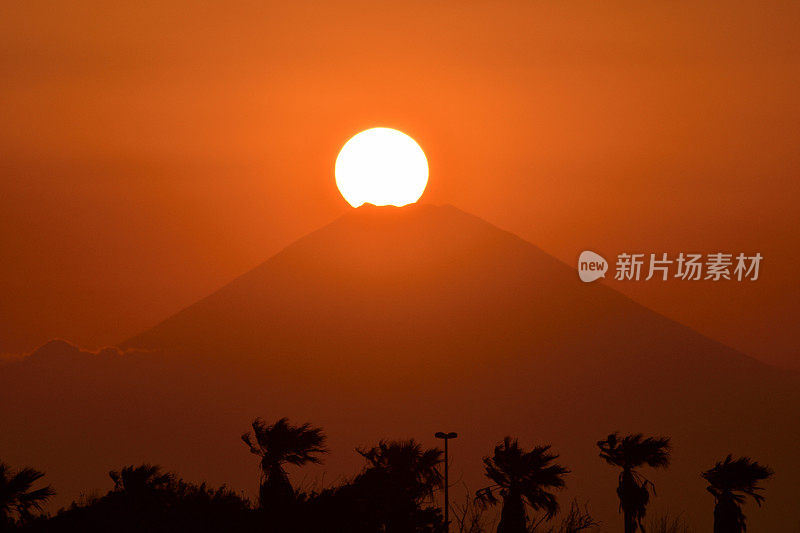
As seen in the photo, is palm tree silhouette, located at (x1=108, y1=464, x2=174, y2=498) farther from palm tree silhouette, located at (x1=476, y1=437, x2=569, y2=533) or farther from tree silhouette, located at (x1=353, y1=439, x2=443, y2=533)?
palm tree silhouette, located at (x1=476, y1=437, x2=569, y2=533)

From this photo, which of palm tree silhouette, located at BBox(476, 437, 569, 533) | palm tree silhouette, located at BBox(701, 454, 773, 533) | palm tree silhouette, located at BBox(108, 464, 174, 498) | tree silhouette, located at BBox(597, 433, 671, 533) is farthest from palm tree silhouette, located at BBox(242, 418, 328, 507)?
palm tree silhouette, located at BBox(701, 454, 773, 533)

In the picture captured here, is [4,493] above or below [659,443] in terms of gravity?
below

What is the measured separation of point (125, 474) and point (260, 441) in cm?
444

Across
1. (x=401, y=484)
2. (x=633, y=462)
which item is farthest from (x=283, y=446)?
(x=633, y=462)

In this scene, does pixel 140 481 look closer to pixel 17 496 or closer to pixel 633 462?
pixel 17 496

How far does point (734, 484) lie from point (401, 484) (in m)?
11.2

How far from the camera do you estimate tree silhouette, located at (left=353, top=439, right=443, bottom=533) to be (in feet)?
110

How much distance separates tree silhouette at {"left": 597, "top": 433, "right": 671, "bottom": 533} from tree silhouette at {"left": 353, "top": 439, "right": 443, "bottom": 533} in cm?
613

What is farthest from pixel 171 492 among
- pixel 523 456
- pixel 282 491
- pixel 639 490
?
pixel 639 490

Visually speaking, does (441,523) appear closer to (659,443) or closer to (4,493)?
(659,443)

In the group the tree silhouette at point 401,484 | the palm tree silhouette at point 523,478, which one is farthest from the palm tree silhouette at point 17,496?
the palm tree silhouette at point 523,478

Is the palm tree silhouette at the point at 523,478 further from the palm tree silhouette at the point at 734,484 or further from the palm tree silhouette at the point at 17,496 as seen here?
the palm tree silhouette at the point at 17,496

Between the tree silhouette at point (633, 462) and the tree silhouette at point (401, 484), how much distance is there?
20.1 feet

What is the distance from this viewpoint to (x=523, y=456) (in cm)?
3400
